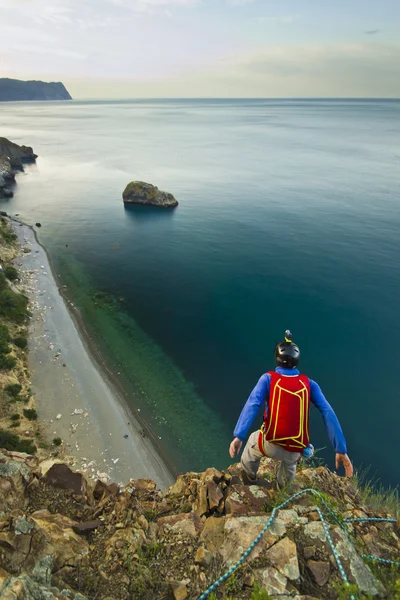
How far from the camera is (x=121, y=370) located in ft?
97.0

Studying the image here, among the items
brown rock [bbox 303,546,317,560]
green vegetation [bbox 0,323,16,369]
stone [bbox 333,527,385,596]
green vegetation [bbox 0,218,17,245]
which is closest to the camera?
stone [bbox 333,527,385,596]

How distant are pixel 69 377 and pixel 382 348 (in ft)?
103

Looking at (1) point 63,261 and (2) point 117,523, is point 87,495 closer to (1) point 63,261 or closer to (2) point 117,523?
(2) point 117,523

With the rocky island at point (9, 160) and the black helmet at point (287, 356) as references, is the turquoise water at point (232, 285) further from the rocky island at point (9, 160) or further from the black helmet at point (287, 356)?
the black helmet at point (287, 356)

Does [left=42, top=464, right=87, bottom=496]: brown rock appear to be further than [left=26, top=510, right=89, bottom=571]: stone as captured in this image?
Yes

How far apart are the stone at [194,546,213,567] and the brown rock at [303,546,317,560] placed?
1864 millimetres

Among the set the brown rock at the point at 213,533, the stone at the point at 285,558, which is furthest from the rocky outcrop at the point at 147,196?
the stone at the point at 285,558

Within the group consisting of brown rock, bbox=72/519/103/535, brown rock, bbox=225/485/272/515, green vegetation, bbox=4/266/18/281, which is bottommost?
green vegetation, bbox=4/266/18/281

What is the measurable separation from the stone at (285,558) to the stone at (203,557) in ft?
3.83

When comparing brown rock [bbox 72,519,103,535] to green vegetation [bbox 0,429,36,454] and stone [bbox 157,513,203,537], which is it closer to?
stone [bbox 157,513,203,537]

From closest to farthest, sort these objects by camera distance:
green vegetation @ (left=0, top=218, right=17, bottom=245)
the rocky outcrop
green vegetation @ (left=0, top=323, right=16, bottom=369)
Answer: green vegetation @ (left=0, top=323, right=16, bottom=369)
green vegetation @ (left=0, top=218, right=17, bottom=245)
the rocky outcrop

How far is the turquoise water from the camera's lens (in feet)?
87.7

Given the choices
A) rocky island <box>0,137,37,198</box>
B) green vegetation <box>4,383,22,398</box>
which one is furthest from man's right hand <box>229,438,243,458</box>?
rocky island <box>0,137,37,198</box>

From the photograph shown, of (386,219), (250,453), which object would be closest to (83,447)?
(250,453)
